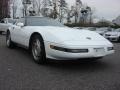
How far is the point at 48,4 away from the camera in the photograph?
49.0 metres

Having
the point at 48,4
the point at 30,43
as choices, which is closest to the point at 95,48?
the point at 30,43

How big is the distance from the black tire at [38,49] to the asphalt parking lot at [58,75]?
0.51ft

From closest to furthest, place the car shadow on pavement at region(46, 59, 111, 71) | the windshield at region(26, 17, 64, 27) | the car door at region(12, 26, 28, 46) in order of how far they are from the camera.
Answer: the car shadow on pavement at region(46, 59, 111, 71)
the car door at region(12, 26, 28, 46)
the windshield at region(26, 17, 64, 27)

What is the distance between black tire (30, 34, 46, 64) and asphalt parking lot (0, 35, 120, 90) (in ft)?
0.51

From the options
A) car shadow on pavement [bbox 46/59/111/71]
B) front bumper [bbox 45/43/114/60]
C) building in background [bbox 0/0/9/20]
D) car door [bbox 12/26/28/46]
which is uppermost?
building in background [bbox 0/0/9/20]

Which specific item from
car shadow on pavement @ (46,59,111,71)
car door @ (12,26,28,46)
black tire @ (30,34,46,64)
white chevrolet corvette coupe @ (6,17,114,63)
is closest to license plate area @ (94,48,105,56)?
white chevrolet corvette coupe @ (6,17,114,63)

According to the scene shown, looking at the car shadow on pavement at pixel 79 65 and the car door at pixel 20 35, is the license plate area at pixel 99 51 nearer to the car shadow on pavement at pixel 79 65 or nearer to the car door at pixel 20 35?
the car shadow on pavement at pixel 79 65

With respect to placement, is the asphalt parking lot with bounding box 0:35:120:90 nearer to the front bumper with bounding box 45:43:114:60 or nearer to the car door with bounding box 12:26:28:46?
the front bumper with bounding box 45:43:114:60

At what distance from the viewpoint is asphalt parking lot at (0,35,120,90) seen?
397cm

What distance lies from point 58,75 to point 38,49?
1201 mm

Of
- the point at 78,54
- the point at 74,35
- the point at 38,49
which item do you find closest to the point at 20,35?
the point at 38,49

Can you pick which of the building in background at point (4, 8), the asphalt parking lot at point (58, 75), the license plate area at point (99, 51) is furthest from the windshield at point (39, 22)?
the building in background at point (4, 8)

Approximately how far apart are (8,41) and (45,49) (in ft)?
10.8

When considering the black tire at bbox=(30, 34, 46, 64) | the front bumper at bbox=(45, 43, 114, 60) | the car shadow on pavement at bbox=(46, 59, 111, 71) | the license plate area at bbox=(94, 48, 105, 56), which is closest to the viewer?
the front bumper at bbox=(45, 43, 114, 60)
